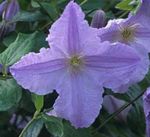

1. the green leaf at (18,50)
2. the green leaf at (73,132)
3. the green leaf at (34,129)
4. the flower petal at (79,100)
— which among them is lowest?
the green leaf at (73,132)

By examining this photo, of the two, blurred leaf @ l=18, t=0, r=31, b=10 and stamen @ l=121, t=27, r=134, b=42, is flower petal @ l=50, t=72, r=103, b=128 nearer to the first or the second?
stamen @ l=121, t=27, r=134, b=42

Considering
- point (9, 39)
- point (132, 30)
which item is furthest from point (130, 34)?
point (9, 39)

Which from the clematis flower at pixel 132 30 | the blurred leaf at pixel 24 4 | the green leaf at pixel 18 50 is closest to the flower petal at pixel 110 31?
the clematis flower at pixel 132 30

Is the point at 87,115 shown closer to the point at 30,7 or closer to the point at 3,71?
the point at 3,71

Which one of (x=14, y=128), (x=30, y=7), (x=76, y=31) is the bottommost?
Result: (x=14, y=128)

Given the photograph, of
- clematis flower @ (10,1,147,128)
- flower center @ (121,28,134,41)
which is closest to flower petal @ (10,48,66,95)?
clematis flower @ (10,1,147,128)

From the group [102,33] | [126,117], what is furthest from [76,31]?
[126,117]

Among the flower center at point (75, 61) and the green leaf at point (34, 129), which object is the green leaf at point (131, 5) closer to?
the flower center at point (75, 61)
